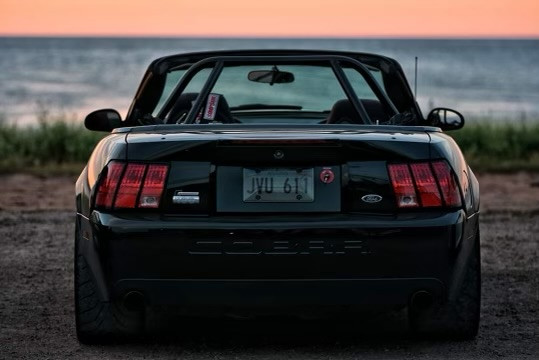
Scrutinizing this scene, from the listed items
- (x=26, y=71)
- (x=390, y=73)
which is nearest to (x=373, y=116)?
(x=390, y=73)

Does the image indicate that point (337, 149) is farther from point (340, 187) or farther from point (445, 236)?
point (445, 236)

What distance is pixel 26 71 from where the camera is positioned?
111 m

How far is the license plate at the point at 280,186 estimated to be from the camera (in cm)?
521

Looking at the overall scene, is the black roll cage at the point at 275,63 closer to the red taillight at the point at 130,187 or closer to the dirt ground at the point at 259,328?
the red taillight at the point at 130,187

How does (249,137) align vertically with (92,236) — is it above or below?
above

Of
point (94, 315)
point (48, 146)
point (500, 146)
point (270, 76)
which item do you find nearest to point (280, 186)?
point (94, 315)

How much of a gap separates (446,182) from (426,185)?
11cm

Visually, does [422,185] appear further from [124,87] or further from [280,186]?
[124,87]

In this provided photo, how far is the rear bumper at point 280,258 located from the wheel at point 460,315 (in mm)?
343

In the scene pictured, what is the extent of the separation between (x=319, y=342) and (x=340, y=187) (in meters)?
1.04

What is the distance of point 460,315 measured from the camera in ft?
18.7

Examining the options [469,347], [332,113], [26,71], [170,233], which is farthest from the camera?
[26,71]

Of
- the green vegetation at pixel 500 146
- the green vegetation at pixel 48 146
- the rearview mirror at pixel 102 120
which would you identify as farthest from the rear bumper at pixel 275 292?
the green vegetation at pixel 48 146

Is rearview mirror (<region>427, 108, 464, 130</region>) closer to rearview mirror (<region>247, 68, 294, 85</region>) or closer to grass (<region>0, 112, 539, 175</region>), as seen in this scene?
rearview mirror (<region>247, 68, 294, 85</region>)
